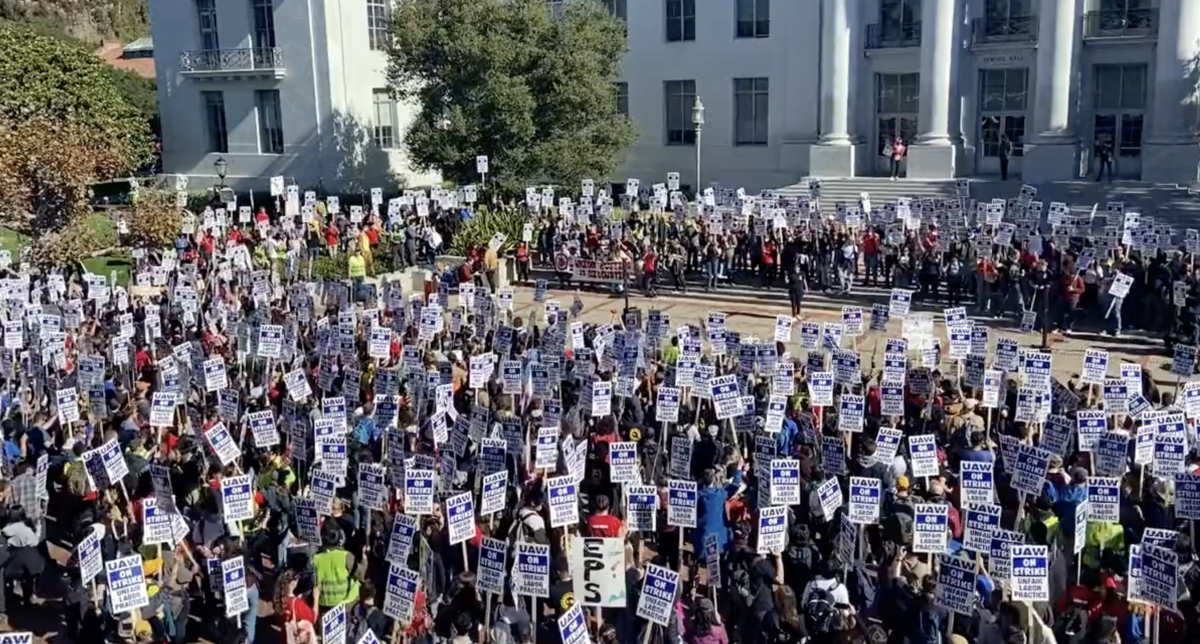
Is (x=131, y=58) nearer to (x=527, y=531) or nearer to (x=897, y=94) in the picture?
(x=897, y=94)

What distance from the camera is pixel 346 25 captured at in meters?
47.3

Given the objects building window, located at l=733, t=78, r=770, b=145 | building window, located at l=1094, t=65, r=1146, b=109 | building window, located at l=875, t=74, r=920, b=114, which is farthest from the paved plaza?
building window, located at l=733, t=78, r=770, b=145

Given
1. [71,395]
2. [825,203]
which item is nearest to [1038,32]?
[825,203]

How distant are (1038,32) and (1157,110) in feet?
14.7

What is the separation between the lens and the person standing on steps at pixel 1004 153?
39.4 metres

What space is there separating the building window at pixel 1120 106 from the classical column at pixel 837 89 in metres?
7.93

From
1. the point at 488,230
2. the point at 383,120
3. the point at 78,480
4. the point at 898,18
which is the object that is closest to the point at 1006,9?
the point at 898,18

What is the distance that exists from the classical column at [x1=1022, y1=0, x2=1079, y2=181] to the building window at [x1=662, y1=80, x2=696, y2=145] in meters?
13.3

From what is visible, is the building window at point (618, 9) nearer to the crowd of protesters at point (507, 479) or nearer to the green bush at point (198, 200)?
the green bush at point (198, 200)

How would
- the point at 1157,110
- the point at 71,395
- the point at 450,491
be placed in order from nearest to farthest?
the point at 450,491
the point at 71,395
the point at 1157,110

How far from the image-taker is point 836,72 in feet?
137

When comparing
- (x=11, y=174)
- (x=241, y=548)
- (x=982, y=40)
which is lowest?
(x=241, y=548)

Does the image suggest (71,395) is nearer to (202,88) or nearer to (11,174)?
(11,174)

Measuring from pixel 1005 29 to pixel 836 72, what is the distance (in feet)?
18.4
